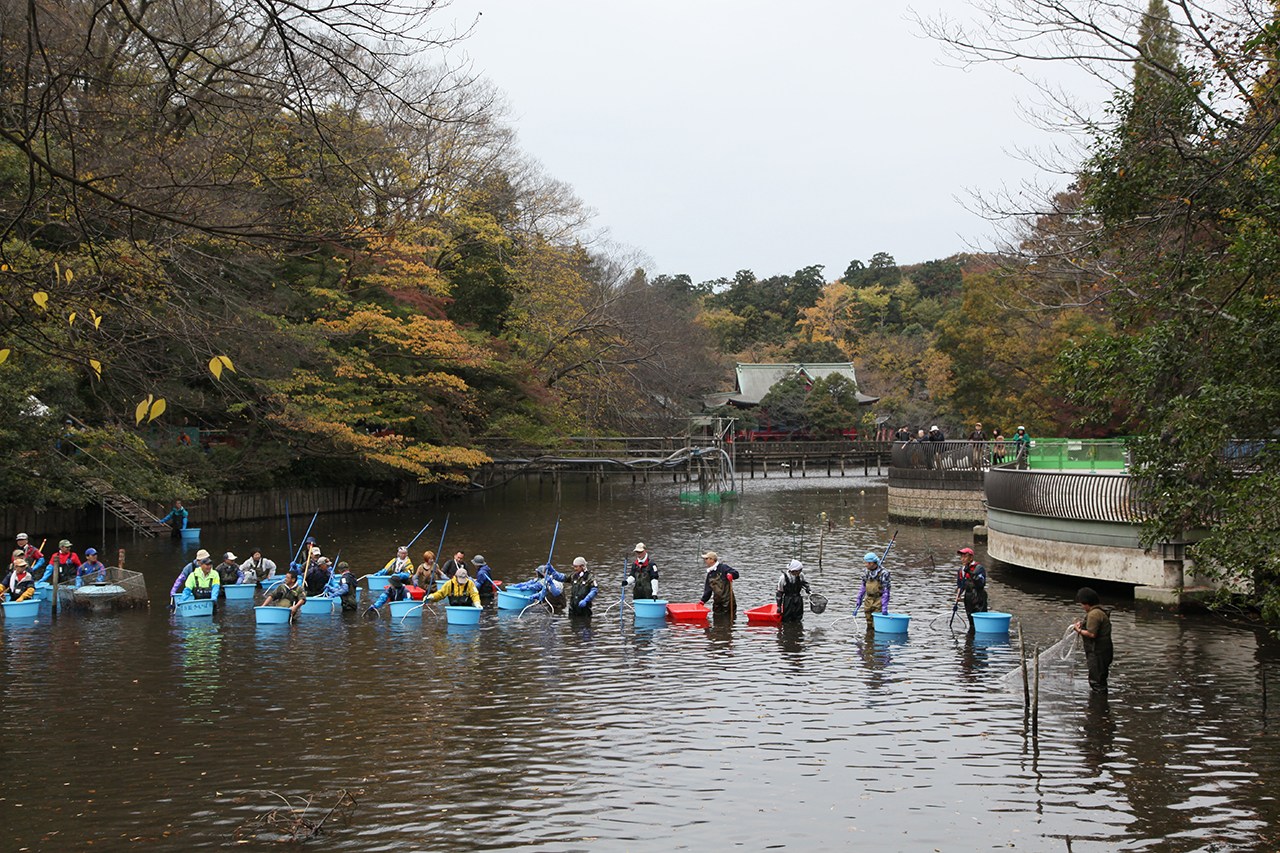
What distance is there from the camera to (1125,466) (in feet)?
83.8

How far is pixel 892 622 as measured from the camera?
20.2 m

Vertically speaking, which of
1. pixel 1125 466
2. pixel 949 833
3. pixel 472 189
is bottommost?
pixel 949 833

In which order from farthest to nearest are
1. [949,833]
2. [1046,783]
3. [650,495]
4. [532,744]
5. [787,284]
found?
1. [787,284]
2. [650,495]
3. [532,744]
4. [1046,783]
5. [949,833]

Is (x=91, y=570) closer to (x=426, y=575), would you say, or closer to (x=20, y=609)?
(x=20, y=609)

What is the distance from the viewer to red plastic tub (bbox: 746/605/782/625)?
21.4 meters

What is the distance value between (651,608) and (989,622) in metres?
6.32

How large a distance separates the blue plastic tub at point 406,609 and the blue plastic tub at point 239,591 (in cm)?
414

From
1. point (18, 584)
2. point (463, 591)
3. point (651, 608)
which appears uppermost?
point (18, 584)

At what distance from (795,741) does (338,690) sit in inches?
268

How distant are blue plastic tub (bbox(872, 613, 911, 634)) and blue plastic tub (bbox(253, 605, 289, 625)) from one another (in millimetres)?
11443

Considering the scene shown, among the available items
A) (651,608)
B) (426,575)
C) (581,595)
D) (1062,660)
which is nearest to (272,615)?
(426,575)

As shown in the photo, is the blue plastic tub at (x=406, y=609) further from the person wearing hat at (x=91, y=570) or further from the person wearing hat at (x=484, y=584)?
the person wearing hat at (x=91, y=570)

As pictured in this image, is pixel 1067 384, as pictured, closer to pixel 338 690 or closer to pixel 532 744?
pixel 532 744

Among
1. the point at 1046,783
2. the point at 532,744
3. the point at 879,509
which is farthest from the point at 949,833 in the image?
the point at 879,509
